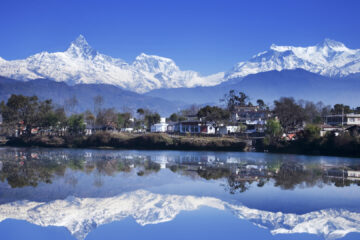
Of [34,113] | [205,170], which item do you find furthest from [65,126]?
[205,170]

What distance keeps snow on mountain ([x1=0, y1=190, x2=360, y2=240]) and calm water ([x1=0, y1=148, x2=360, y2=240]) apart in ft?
0.17

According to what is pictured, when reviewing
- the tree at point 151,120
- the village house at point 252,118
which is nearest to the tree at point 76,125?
the tree at point 151,120

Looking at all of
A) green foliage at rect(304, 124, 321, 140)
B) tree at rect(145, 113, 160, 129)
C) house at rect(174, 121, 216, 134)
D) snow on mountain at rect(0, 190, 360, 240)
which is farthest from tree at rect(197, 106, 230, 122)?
snow on mountain at rect(0, 190, 360, 240)

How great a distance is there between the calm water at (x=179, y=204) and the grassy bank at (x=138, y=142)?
3322 cm

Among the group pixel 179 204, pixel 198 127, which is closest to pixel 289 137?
pixel 198 127

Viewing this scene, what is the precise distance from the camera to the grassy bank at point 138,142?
7706 cm

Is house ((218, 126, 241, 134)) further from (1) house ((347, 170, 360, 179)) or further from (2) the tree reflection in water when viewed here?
(1) house ((347, 170, 360, 179))

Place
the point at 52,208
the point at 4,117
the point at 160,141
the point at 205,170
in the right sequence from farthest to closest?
the point at 4,117
the point at 160,141
the point at 205,170
the point at 52,208

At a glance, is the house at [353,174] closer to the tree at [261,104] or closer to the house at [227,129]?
the house at [227,129]

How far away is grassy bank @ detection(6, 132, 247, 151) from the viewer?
77.1 metres

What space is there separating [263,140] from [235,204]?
162ft

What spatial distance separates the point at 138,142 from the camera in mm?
83938

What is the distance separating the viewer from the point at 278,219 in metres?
23.0

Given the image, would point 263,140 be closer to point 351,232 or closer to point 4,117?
point 351,232
